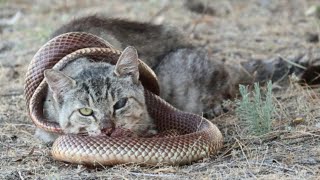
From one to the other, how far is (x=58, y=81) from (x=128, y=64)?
58 cm

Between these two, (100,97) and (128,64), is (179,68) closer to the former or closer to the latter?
(128,64)

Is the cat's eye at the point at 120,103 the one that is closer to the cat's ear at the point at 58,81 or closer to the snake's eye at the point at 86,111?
the snake's eye at the point at 86,111

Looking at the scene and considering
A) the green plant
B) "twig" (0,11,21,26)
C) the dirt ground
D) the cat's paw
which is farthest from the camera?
"twig" (0,11,21,26)

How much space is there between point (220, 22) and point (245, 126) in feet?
15.8

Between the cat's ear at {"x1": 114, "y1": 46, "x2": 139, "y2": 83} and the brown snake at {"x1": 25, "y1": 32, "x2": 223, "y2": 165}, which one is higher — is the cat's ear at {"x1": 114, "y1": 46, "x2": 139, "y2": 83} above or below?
above

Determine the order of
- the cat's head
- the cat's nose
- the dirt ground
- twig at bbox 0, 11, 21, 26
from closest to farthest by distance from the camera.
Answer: the dirt ground, the cat's nose, the cat's head, twig at bbox 0, 11, 21, 26

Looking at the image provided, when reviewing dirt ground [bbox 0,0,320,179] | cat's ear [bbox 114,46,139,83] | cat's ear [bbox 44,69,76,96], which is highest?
cat's ear [bbox 114,46,139,83]

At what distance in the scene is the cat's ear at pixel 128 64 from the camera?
556 cm

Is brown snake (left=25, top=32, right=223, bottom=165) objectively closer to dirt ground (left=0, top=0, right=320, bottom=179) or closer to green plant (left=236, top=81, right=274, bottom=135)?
dirt ground (left=0, top=0, right=320, bottom=179)

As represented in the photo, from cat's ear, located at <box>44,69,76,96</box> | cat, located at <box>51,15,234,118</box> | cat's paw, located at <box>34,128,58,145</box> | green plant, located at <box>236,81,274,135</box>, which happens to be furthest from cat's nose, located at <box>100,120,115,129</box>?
cat, located at <box>51,15,234,118</box>

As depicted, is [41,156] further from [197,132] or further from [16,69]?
[16,69]

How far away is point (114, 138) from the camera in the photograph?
204 inches

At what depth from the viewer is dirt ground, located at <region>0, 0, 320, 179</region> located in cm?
511

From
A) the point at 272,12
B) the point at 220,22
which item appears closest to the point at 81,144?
the point at 220,22
